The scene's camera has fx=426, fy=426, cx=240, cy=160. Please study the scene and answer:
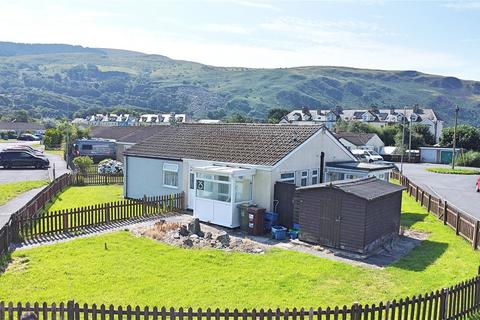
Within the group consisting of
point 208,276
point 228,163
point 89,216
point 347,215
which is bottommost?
point 208,276

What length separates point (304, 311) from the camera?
8359mm

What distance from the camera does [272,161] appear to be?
2039 cm

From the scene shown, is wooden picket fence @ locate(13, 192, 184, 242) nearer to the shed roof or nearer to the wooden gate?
the wooden gate

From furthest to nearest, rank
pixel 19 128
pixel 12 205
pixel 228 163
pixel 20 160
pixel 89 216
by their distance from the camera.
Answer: pixel 19 128, pixel 20 160, pixel 12 205, pixel 228 163, pixel 89 216

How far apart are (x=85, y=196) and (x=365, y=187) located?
1821 cm

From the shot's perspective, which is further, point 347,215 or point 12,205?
point 12,205

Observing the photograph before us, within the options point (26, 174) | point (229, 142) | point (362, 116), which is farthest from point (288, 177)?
point (362, 116)

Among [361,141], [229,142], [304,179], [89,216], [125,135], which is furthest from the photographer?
[361,141]

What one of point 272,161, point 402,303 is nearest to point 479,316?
point 402,303

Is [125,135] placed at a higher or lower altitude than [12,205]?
higher

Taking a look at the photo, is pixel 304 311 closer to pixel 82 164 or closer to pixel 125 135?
pixel 82 164

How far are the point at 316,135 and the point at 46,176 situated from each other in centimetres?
2547

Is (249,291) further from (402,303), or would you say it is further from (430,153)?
(430,153)

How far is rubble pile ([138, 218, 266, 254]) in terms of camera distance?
16578 millimetres
